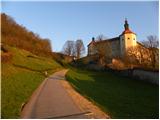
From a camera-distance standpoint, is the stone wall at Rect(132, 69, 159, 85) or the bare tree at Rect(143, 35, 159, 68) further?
the bare tree at Rect(143, 35, 159, 68)

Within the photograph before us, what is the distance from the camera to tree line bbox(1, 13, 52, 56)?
64375 millimetres

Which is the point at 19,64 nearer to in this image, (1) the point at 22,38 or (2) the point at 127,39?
(1) the point at 22,38

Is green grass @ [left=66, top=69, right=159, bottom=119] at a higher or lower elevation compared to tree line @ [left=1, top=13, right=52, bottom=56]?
lower

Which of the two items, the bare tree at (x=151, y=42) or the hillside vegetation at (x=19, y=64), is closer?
the hillside vegetation at (x=19, y=64)

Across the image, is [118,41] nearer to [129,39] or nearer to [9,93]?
[129,39]

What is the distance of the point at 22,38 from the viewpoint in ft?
240

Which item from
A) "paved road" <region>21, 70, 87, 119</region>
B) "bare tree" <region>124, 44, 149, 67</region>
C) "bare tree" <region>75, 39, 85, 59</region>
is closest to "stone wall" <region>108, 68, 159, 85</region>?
"bare tree" <region>124, 44, 149, 67</region>

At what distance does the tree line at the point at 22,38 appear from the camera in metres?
64.4

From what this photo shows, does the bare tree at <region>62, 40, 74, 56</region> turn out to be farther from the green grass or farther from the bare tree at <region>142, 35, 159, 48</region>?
the green grass

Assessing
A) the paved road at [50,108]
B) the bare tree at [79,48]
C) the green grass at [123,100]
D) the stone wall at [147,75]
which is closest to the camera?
the paved road at [50,108]

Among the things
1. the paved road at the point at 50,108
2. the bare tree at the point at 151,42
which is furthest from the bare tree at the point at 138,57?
the paved road at the point at 50,108

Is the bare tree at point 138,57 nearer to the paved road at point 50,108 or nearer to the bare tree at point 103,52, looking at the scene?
the bare tree at point 103,52

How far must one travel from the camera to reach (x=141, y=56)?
6838 centimetres

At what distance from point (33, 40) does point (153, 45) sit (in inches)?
1238
